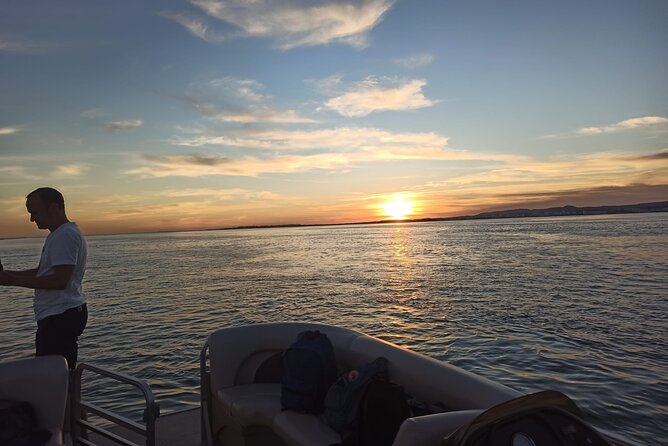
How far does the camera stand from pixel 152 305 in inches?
736

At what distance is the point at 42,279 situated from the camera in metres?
3.53

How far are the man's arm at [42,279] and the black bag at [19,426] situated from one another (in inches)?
33.8

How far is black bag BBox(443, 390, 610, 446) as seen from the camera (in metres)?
1.83

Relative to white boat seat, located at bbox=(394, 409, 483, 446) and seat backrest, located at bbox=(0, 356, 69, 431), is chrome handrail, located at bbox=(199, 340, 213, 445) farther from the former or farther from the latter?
white boat seat, located at bbox=(394, 409, 483, 446)

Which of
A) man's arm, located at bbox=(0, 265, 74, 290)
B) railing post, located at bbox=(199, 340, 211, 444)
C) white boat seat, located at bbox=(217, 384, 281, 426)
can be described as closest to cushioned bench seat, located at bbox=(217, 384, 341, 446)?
white boat seat, located at bbox=(217, 384, 281, 426)

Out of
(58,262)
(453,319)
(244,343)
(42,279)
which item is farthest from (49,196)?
(453,319)

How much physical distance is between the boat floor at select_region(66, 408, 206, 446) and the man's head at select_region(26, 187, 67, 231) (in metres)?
2.08

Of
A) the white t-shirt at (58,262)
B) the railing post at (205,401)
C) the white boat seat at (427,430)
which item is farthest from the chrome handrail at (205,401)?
the white boat seat at (427,430)

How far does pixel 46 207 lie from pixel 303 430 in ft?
8.87

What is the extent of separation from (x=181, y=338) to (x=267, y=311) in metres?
4.35

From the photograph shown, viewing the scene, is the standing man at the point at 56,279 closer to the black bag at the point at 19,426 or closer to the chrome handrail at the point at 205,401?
the black bag at the point at 19,426

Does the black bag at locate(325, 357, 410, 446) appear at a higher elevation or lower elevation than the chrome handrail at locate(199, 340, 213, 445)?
higher

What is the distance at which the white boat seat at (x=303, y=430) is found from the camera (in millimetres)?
3285

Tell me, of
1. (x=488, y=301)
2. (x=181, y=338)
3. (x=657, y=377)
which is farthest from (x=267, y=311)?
(x=657, y=377)
